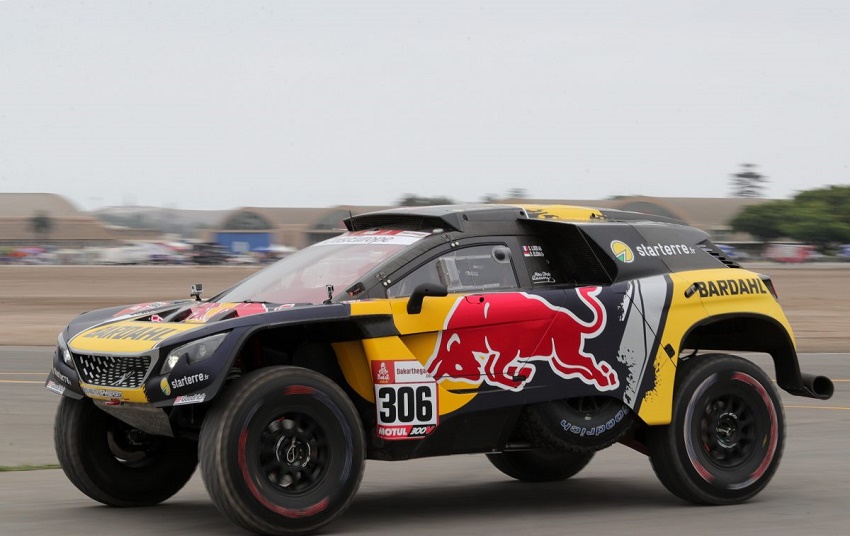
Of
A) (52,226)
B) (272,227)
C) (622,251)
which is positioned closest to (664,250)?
(622,251)

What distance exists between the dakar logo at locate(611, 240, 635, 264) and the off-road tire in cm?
90

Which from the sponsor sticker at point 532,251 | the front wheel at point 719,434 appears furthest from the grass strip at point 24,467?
the front wheel at point 719,434

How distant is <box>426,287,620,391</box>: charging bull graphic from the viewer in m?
6.95

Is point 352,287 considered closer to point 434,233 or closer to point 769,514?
point 434,233

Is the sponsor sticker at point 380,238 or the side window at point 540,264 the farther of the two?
the side window at point 540,264

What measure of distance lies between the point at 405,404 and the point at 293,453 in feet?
2.25

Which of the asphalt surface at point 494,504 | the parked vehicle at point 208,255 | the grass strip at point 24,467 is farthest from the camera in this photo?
the parked vehicle at point 208,255

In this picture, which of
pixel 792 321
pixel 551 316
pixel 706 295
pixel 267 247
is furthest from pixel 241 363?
pixel 267 247

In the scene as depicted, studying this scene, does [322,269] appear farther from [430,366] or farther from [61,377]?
[61,377]

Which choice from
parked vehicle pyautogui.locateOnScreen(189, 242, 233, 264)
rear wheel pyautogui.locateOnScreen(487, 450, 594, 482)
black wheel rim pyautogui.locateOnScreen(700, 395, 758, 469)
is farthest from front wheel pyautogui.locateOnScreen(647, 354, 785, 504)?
parked vehicle pyautogui.locateOnScreen(189, 242, 233, 264)

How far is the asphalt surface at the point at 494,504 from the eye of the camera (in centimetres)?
689

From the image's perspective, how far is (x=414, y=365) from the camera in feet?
22.4

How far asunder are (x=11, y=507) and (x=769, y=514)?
4537 mm

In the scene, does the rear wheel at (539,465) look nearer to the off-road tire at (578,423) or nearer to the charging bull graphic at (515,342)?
the off-road tire at (578,423)
